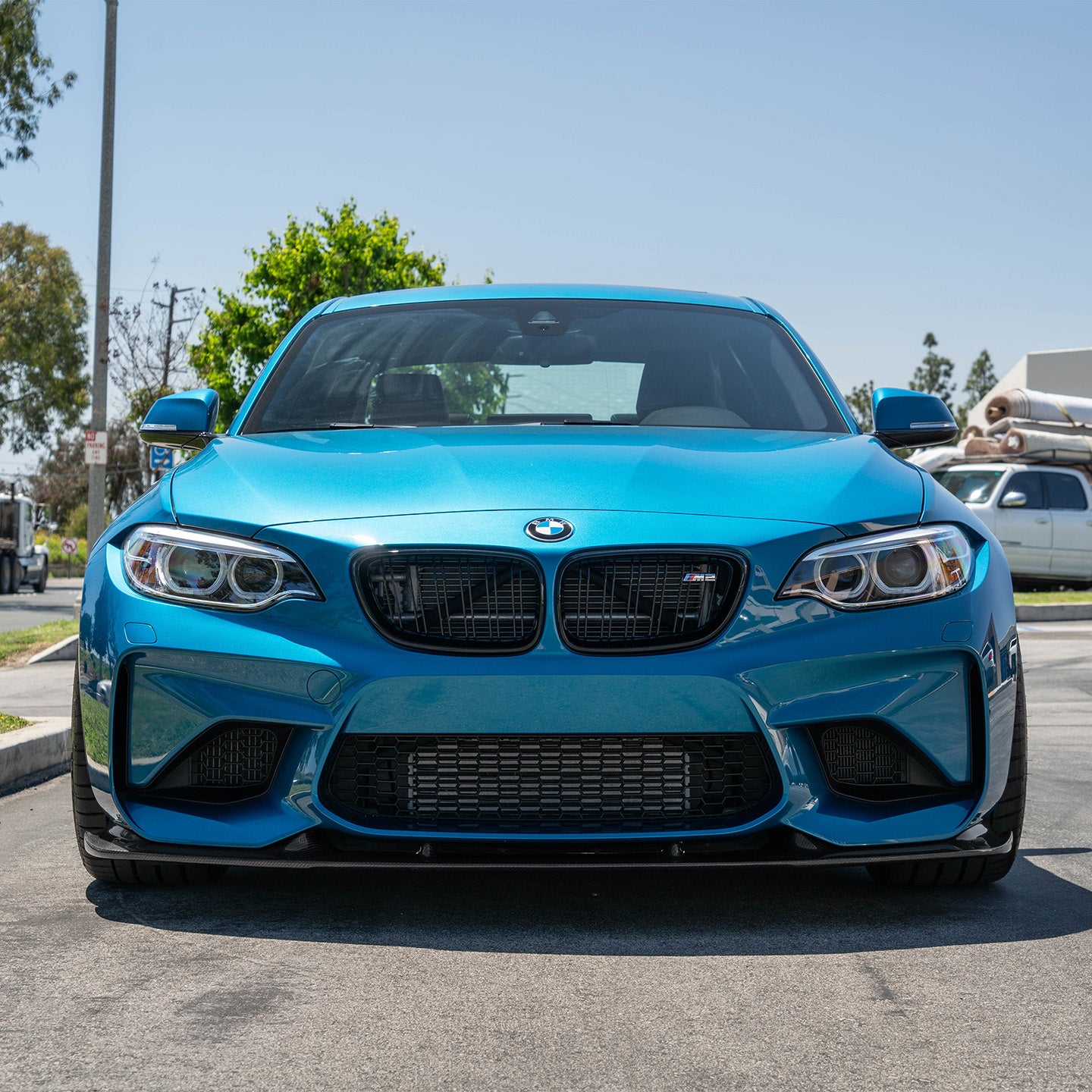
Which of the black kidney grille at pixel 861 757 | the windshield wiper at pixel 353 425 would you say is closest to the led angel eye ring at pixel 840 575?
the black kidney grille at pixel 861 757

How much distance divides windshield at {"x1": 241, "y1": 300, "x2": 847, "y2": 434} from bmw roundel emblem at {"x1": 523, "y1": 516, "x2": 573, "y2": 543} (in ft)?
3.59

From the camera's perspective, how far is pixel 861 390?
123000 mm

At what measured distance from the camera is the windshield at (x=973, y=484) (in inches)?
793

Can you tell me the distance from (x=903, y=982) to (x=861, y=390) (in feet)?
404

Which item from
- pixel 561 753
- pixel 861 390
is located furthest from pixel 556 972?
pixel 861 390

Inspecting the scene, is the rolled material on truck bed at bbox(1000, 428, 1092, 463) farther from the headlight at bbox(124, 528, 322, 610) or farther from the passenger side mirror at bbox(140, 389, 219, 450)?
the headlight at bbox(124, 528, 322, 610)

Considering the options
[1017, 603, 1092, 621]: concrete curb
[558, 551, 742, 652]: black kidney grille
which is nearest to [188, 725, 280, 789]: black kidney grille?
[558, 551, 742, 652]: black kidney grille

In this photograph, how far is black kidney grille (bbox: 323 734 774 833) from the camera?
326cm

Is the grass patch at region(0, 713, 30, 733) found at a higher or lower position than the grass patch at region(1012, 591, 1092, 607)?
higher

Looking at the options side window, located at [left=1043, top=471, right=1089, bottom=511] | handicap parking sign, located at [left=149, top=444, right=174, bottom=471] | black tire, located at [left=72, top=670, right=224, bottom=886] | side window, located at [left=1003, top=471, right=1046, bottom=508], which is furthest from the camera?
handicap parking sign, located at [left=149, top=444, right=174, bottom=471]

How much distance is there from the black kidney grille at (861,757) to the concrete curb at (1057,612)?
14.9m

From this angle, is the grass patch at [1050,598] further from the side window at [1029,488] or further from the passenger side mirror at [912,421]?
the passenger side mirror at [912,421]

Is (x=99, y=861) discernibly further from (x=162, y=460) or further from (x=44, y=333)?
(x=44, y=333)

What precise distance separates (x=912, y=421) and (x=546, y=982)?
7.74 ft
